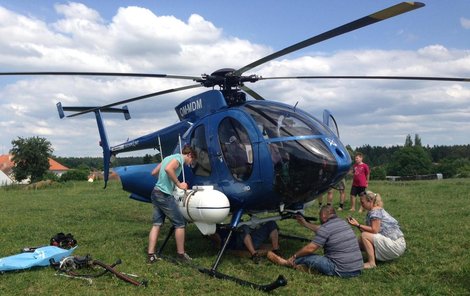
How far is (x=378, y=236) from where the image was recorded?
6633mm

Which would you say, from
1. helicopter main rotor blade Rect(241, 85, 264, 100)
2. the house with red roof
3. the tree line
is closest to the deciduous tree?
the tree line

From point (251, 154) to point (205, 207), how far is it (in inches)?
41.1

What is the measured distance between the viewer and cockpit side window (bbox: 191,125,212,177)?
734 centimetres

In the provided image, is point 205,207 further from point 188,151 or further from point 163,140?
point 163,140

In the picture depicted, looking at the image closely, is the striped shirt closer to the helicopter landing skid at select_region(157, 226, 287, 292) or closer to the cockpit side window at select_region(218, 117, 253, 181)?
the helicopter landing skid at select_region(157, 226, 287, 292)

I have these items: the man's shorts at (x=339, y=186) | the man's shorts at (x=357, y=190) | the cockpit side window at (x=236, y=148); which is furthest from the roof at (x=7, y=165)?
the cockpit side window at (x=236, y=148)

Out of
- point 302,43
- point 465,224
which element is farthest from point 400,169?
point 302,43

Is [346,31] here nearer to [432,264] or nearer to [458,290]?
[458,290]

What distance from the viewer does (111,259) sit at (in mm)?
7574

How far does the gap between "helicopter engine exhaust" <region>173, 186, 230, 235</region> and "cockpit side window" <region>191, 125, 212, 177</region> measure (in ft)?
1.34

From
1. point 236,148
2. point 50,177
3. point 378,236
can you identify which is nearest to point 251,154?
point 236,148

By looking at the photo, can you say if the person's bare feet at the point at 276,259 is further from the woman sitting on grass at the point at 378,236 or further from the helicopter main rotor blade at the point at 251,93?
the helicopter main rotor blade at the point at 251,93

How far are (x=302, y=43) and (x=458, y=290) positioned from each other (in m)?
3.56

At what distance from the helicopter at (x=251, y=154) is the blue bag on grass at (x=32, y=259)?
5.56 ft
